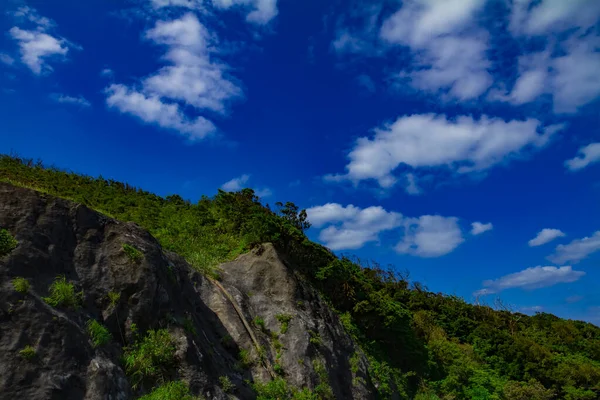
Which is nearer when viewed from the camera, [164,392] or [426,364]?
[164,392]

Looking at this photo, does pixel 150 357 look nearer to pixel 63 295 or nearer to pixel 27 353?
pixel 63 295

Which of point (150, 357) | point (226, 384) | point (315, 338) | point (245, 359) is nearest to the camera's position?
point (150, 357)

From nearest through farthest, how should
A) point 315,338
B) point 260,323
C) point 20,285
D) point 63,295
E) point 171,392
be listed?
1. point 20,285
2. point 63,295
3. point 171,392
4. point 260,323
5. point 315,338

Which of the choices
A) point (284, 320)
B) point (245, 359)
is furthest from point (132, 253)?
point (284, 320)

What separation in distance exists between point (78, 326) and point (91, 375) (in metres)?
0.96

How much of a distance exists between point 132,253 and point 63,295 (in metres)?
1.98

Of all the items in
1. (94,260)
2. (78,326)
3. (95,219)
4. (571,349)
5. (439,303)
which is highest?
(439,303)

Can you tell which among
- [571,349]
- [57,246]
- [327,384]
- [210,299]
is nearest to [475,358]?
[571,349]

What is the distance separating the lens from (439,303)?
34.6 m

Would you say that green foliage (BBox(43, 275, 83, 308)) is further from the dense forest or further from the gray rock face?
the dense forest

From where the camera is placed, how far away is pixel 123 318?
29.1ft

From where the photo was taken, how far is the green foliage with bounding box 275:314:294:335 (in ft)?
46.3

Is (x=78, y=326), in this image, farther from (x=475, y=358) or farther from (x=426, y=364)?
(x=475, y=358)

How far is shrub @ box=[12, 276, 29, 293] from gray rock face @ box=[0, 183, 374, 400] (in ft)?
0.25
